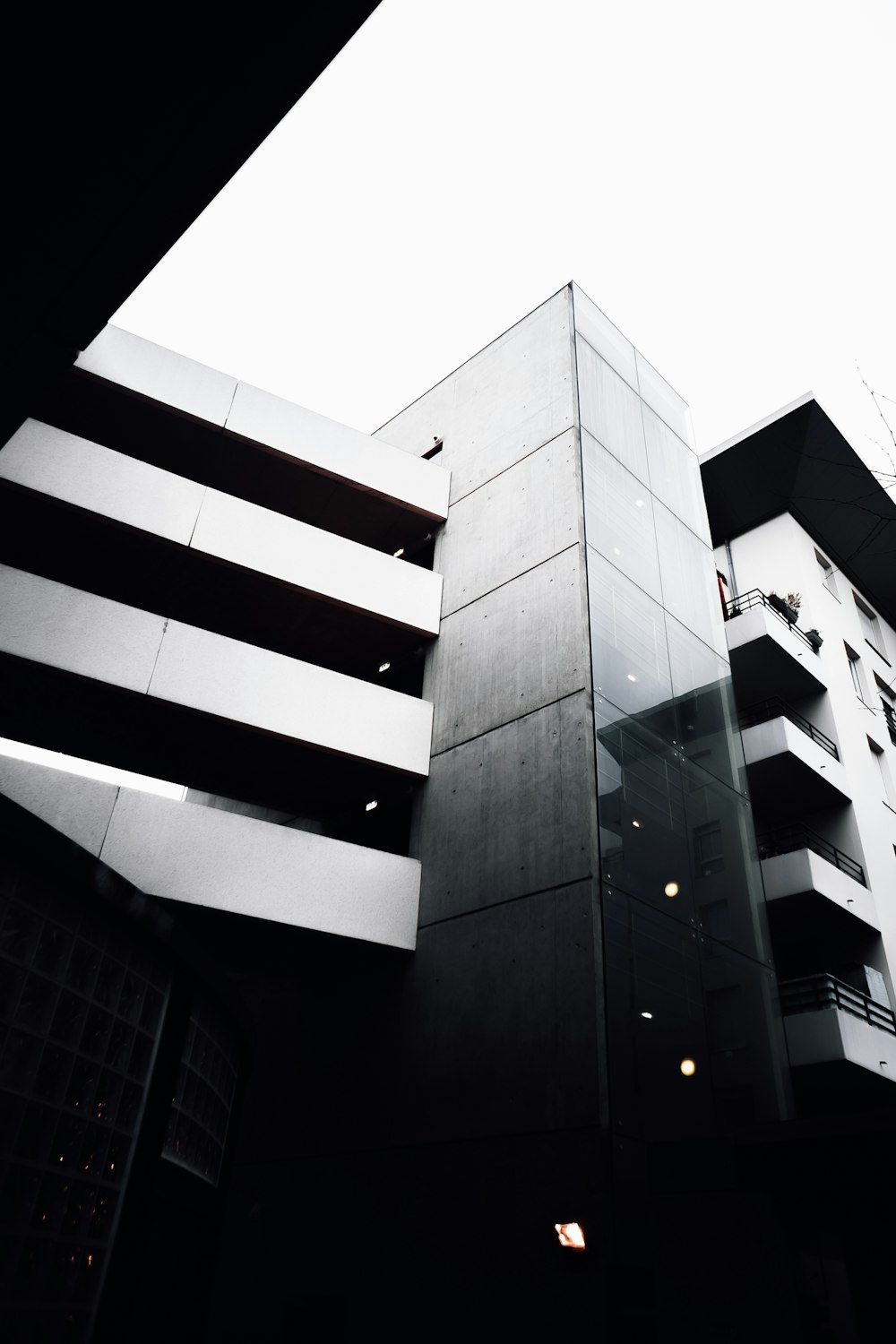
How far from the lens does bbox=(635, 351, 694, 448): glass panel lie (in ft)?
55.5

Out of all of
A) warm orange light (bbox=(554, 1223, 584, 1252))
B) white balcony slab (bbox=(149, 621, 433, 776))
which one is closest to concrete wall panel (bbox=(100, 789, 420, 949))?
white balcony slab (bbox=(149, 621, 433, 776))

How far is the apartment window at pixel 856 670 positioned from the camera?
779 inches

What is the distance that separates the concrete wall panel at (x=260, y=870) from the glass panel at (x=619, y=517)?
5607 millimetres

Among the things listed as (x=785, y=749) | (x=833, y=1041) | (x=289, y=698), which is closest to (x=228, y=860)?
(x=289, y=698)

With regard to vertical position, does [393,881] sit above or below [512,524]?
below

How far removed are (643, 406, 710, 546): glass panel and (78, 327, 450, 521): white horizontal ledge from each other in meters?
3.78

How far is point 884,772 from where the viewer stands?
60.8 feet

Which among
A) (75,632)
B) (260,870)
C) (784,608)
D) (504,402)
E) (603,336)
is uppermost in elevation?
(603,336)

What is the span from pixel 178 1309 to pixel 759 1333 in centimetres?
540

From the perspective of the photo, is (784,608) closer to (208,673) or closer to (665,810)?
(665,810)

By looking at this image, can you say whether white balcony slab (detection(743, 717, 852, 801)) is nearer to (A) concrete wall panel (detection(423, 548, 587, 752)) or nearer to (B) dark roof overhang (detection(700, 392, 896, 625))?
(A) concrete wall panel (detection(423, 548, 587, 752))

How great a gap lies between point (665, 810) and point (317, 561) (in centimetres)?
→ 668

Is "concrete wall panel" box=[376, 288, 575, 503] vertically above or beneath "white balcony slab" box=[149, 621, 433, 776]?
above

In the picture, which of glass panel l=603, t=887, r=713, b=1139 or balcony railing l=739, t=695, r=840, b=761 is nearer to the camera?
glass panel l=603, t=887, r=713, b=1139
